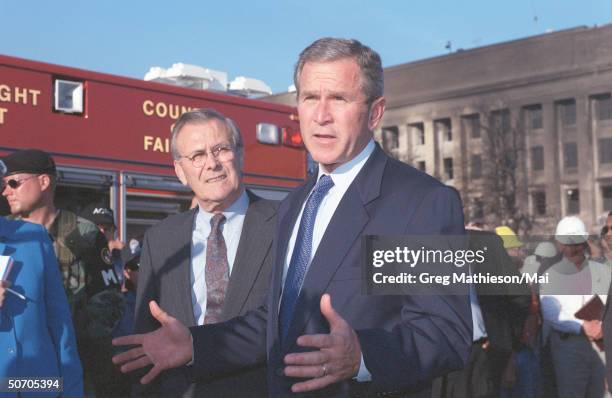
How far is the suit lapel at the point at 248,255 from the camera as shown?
12.2ft

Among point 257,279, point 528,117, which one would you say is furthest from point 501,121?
point 257,279

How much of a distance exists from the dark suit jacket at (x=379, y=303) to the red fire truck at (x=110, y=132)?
5221mm

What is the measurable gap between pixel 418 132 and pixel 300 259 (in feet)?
254

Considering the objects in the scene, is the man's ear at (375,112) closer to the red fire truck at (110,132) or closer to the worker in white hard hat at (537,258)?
the worker in white hard hat at (537,258)

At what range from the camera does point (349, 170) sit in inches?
110

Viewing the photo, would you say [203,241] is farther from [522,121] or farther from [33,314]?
[522,121]

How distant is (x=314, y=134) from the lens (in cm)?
279

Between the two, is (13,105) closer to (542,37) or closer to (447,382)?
(447,382)

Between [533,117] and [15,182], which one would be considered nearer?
[15,182]

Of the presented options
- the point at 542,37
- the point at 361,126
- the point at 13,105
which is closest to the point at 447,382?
the point at 13,105

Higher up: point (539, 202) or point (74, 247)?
point (539, 202)

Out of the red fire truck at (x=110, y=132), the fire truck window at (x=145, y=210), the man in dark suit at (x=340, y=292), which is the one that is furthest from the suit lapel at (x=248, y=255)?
the fire truck window at (x=145, y=210)

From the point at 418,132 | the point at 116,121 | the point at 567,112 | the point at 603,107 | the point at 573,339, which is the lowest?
the point at 573,339

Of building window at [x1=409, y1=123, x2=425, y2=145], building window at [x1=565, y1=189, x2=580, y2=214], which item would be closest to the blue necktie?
building window at [x1=565, y1=189, x2=580, y2=214]
